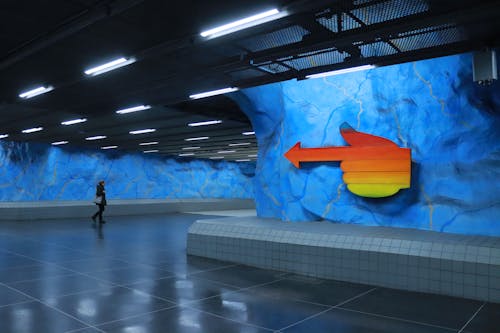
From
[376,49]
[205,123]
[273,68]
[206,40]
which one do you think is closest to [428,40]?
[376,49]

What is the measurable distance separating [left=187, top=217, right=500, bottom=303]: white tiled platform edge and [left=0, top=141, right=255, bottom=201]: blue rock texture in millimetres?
14823

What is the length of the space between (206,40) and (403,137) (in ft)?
13.7

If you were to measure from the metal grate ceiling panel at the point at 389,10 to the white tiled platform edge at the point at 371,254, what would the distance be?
3.04 metres

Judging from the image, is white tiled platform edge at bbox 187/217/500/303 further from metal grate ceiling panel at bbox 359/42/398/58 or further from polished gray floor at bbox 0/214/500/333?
metal grate ceiling panel at bbox 359/42/398/58

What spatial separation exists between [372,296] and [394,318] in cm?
87

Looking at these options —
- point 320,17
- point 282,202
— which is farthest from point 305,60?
point 282,202

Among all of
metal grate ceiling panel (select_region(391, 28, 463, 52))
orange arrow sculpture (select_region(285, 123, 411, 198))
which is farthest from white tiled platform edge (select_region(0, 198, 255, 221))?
metal grate ceiling panel (select_region(391, 28, 463, 52))

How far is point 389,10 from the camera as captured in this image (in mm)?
3678

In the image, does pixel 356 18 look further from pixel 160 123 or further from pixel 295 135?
pixel 160 123

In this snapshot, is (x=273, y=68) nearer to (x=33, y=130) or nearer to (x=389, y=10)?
(x=389, y=10)

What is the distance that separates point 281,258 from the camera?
6445mm

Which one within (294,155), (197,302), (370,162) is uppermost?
(294,155)

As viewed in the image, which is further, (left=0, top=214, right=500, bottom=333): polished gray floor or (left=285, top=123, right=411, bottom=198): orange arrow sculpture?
(left=285, top=123, right=411, bottom=198): orange arrow sculpture

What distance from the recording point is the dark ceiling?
369cm
